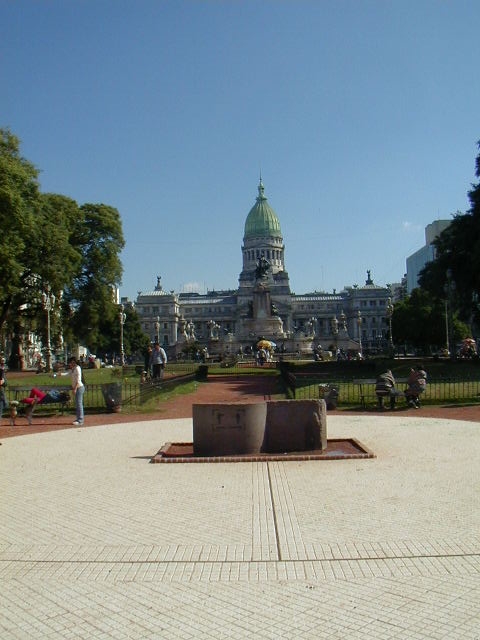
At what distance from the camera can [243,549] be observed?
7.21 meters

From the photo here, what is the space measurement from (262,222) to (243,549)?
563 feet

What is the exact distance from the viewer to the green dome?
577 feet

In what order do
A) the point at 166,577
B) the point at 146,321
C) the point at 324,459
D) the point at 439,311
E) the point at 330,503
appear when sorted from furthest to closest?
the point at 146,321
the point at 439,311
the point at 324,459
the point at 330,503
the point at 166,577

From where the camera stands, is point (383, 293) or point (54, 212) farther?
point (383, 293)

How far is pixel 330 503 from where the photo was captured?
9.06 m

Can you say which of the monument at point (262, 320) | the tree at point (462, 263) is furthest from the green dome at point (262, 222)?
the tree at point (462, 263)

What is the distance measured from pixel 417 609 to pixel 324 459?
6.63m

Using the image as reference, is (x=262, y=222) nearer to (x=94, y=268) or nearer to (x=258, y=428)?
(x=94, y=268)

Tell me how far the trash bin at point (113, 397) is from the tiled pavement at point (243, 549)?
953 centimetres

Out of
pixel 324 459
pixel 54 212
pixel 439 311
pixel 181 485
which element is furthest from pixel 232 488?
pixel 439 311

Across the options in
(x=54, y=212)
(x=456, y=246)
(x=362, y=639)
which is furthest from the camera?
(x=54, y=212)

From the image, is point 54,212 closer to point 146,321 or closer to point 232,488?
point 232,488

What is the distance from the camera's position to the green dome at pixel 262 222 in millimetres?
176000

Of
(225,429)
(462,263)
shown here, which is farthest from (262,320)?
(225,429)
